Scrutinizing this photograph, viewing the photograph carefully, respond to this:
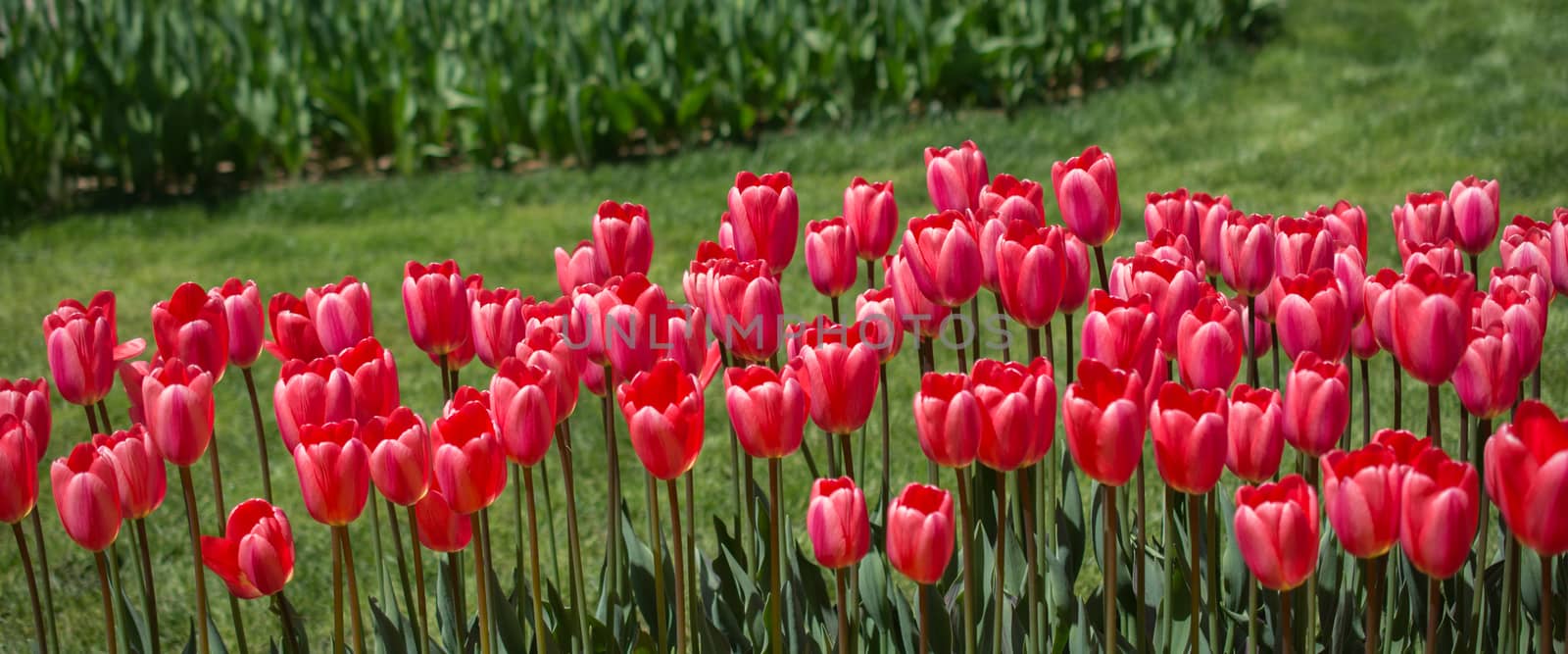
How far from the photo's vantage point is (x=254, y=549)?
5.43 feet

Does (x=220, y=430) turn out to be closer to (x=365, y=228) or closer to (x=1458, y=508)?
(x=365, y=228)

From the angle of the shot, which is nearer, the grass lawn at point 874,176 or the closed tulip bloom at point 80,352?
the closed tulip bloom at point 80,352

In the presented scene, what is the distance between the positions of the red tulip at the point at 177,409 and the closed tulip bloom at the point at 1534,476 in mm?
1301

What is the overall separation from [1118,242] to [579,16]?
3.04 meters

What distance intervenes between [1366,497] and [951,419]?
39 centimetres

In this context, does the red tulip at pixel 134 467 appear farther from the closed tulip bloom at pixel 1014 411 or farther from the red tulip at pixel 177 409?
the closed tulip bloom at pixel 1014 411

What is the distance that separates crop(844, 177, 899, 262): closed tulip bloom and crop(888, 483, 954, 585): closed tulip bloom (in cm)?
66

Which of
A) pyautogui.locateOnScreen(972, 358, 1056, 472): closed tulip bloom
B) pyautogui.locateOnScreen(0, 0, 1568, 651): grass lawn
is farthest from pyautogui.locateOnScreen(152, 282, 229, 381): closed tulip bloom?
pyautogui.locateOnScreen(0, 0, 1568, 651): grass lawn

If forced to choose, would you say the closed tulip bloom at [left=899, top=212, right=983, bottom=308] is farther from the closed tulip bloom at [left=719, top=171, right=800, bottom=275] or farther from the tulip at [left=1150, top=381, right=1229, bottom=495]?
the tulip at [left=1150, top=381, right=1229, bottom=495]

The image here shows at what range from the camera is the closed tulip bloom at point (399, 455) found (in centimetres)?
161

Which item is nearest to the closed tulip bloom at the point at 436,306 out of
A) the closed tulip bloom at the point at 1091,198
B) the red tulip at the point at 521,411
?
the red tulip at the point at 521,411

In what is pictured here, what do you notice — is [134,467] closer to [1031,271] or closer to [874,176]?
[1031,271]

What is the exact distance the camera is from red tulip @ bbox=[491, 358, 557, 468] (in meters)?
1.67

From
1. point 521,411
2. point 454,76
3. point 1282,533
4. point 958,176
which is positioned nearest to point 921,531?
point 1282,533
